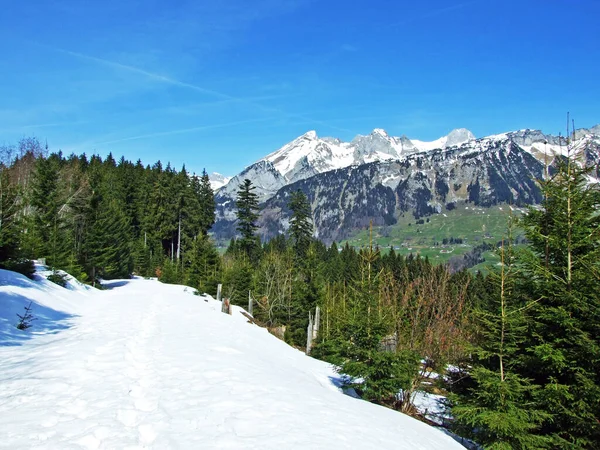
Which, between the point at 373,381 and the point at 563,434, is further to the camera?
the point at 373,381

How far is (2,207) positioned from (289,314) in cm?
2272

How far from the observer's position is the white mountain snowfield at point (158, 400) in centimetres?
599

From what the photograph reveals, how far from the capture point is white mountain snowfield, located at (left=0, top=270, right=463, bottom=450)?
5.99m

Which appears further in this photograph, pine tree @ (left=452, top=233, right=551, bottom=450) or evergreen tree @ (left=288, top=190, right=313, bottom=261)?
evergreen tree @ (left=288, top=190, right=313, bottom=261)

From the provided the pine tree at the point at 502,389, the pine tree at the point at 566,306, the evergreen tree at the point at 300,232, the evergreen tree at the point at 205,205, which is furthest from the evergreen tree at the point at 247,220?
the pine tree at the point at 566,306

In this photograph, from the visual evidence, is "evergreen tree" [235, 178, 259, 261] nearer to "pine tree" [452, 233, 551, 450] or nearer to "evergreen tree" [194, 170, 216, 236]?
"evergreen tree" [194, 170, 216, 236]

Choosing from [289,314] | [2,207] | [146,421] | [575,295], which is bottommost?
[289,314]

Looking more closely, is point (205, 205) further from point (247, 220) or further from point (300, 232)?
point (300, 232)

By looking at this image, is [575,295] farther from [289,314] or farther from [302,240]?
[302,240]

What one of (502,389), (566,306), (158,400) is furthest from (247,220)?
(158,400)

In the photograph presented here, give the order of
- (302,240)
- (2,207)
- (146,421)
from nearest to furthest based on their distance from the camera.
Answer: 1. (146,421)
2. (2,207)
3. (302,240)

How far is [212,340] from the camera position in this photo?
14750 millimetres

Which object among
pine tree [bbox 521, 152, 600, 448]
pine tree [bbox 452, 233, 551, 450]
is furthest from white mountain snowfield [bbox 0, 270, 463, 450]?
pine tree [bbox 521, 152, 600, 448]

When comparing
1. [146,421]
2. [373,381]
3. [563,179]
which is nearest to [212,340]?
[373,381]
